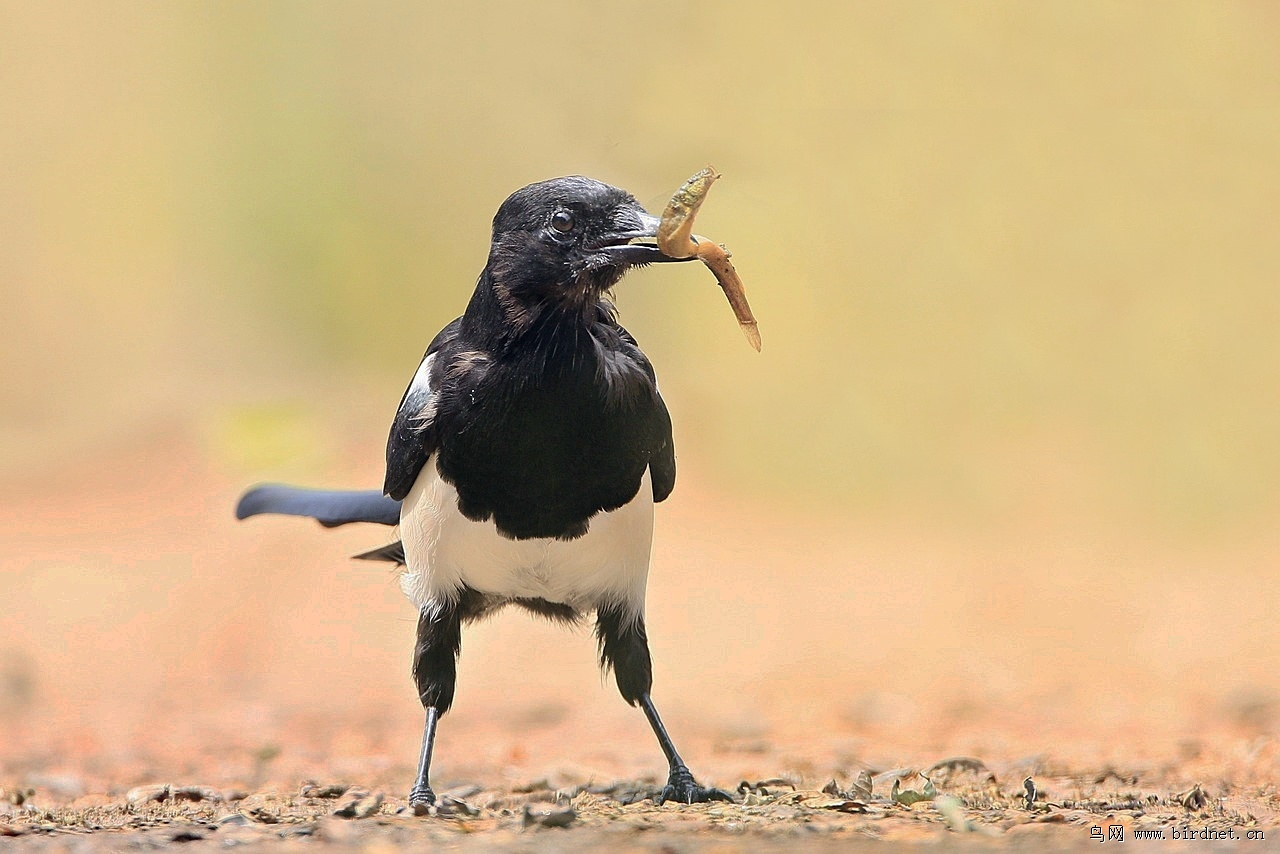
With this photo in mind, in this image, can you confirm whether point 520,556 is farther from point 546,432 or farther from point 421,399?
point 421,399

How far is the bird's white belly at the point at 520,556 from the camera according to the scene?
192 inches

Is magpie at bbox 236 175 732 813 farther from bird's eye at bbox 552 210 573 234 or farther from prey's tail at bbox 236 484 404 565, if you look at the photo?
prey's tail at bbox 236 484 404 565

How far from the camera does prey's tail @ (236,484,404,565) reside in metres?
5.90

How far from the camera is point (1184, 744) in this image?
6301 millimetres

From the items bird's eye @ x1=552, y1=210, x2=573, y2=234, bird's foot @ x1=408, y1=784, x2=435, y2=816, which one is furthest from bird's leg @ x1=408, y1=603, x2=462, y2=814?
bird's eye @ x1=552, y1=210, x2=573, y2=234

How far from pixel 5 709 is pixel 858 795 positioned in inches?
212

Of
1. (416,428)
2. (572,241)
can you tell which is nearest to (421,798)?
(416,428)

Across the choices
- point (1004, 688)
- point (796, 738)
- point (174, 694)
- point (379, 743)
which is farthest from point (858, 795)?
point (174, 694)

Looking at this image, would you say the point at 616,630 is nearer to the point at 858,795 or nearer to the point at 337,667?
the point at 858,795

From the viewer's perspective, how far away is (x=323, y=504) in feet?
20.5

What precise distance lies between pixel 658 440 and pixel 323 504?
1.84 m

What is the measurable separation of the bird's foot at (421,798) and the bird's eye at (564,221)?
1.80 metres

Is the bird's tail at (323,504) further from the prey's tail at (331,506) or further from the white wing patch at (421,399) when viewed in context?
the white wing patch at (421,399)

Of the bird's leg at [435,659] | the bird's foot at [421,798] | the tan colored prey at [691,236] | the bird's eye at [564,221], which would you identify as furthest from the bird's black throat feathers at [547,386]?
the bird's foot at [421,798]
